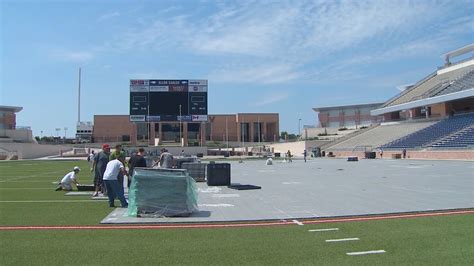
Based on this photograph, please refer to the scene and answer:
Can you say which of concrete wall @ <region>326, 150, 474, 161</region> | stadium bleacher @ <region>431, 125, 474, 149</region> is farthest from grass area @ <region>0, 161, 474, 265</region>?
stadium bleacher @ <region>431, 125, 474, 149</region>

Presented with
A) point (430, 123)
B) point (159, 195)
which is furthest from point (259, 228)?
point (430, 123)

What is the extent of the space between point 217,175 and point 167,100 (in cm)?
5704

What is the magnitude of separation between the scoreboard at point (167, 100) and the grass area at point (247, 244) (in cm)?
6505

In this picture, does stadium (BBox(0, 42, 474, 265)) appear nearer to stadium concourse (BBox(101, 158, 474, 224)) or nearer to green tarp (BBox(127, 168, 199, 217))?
stadium concourse (BBox(101, 158, 474, 224))

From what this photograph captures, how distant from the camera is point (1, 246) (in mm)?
7559

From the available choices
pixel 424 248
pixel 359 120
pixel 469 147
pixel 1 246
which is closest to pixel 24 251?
pixel 1 246

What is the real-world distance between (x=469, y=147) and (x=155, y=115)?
46162 mm

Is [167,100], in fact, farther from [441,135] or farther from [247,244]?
[247,244]

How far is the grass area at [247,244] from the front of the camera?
6.70 m

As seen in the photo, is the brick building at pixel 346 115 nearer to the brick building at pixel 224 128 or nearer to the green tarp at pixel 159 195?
the brick building at pixel 224 128

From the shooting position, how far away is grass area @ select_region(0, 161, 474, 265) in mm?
6703

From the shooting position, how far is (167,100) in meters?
75.1

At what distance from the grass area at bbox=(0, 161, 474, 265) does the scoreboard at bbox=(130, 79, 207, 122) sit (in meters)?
65.1

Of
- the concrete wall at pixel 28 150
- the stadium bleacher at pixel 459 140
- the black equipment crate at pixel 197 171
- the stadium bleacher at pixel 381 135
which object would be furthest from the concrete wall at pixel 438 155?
the concrete wall at pixel 28 150
